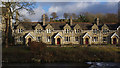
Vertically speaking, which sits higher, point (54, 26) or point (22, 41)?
point (54, 26)

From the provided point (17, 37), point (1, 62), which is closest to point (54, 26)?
point (17, 37)

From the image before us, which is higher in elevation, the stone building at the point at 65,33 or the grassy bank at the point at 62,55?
the stone building at the point at 65,33

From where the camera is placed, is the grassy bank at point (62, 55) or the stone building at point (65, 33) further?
the stone building at point (65, 33)

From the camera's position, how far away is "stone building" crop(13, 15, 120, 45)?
3775cm

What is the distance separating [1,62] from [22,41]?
15101 millimetres

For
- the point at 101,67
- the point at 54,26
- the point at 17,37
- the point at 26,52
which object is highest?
the point at 54,26

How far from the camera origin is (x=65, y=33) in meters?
38.5

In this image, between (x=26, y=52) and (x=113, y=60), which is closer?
(x=113, y=60)

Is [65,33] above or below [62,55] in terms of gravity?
above

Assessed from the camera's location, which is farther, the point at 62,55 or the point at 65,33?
the point at 65,33

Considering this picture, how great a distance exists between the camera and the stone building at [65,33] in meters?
37.8

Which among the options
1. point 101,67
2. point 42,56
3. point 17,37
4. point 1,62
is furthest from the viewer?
point 17,37

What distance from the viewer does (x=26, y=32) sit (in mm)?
38031

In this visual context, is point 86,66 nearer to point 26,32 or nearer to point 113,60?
point 113,60
